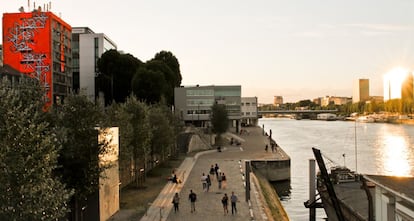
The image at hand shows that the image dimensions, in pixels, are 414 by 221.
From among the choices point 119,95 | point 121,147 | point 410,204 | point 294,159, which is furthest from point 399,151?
point 410,204

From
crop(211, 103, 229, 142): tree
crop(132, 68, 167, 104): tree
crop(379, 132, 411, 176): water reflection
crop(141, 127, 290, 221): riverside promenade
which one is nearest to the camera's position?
crop(141, 127, 290, 221): riverside promenade

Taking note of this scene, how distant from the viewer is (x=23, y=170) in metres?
12.9

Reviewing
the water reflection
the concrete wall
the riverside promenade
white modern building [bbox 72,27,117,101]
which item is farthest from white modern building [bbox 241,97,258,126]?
the riverside promenade

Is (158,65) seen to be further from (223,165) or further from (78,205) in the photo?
(78,205)

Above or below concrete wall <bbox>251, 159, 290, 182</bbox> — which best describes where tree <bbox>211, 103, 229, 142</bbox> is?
above

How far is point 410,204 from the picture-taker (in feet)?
58.4

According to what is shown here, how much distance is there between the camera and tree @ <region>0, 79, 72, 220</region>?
12523 mm

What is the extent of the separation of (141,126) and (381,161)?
43695mm

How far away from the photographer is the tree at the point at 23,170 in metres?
12.5

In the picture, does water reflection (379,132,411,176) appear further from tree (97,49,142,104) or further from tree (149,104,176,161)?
tree (97,49,142,104)

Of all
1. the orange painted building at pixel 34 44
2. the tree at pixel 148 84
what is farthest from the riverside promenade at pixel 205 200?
the orange painted building at pixel 34 44

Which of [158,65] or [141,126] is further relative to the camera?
[158,65]

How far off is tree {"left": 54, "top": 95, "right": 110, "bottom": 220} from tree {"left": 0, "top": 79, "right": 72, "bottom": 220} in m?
7.34

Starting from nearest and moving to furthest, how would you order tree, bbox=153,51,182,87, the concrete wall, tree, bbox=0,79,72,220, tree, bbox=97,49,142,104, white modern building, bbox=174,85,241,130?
tree, bbox=0,79,72,220
the concrete wall
tree, bbox=97,49,142,104
tree, bbox=153,51,182,87
white modern building, bbox=174,85,241,130
